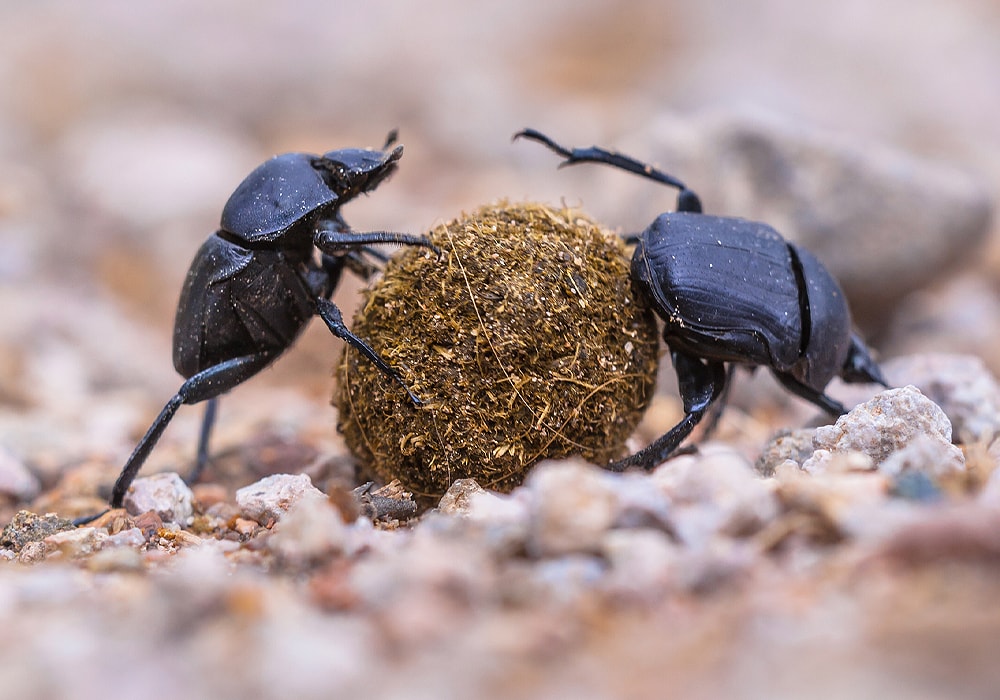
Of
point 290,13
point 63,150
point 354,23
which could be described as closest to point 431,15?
point 354,23

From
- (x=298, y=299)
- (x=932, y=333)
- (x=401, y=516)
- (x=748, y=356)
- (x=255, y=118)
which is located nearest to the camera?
(x=401, y=516)

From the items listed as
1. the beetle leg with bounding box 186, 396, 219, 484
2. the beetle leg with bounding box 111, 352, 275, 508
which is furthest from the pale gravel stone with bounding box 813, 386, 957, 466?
the beetle leg with bounding box 186, 396, 219, 484

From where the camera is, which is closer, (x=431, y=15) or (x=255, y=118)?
(x=255, y=118)

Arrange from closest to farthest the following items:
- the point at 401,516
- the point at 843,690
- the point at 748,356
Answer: the point at 843,690
the point at 401,516
the point at 748,356

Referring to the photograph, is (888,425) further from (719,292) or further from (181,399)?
(181,399)

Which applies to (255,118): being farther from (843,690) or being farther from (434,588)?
(843,690)

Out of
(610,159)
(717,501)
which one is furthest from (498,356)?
(610,159)

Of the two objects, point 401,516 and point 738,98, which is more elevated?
point 738,98
